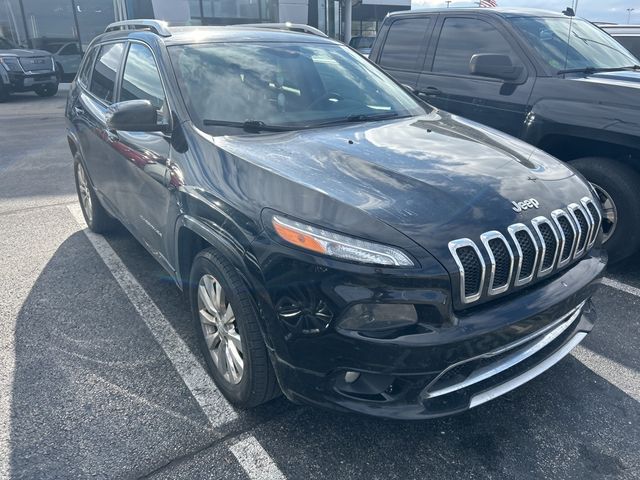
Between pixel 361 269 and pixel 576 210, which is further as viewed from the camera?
pixel 576 210

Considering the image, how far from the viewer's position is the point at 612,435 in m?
2.42

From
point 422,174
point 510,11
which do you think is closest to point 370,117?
point 422,174

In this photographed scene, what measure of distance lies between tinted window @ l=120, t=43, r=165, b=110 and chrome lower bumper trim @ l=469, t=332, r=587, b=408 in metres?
2.24

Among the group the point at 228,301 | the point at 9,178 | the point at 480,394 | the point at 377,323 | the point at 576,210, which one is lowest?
the point at 9,178

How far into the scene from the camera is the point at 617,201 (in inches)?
155

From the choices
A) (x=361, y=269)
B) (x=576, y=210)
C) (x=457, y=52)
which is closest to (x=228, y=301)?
(x=361, y=269)

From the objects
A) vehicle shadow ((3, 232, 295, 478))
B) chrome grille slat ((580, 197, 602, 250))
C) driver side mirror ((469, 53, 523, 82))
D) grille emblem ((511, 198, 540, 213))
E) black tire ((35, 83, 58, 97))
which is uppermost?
driver side mirror ((469, 53, 523, 82))

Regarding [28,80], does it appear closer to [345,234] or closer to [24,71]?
[24,71]

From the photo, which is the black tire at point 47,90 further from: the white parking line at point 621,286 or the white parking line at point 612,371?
the white parking line at point 612,371

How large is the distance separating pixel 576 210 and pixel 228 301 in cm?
167

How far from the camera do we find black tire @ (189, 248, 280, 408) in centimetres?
227

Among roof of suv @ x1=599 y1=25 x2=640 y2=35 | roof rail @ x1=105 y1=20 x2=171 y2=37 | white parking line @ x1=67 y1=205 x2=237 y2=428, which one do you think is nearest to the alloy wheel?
white parking line @ x1=67 y1=205 x2=237 y2=428

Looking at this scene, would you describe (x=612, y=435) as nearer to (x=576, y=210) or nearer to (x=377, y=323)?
(x=576, y=210)

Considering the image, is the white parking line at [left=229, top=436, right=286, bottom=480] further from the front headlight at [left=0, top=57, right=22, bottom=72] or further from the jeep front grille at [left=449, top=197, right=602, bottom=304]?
the front headlight at [left=0, top=57, right=22, bottom=72]
